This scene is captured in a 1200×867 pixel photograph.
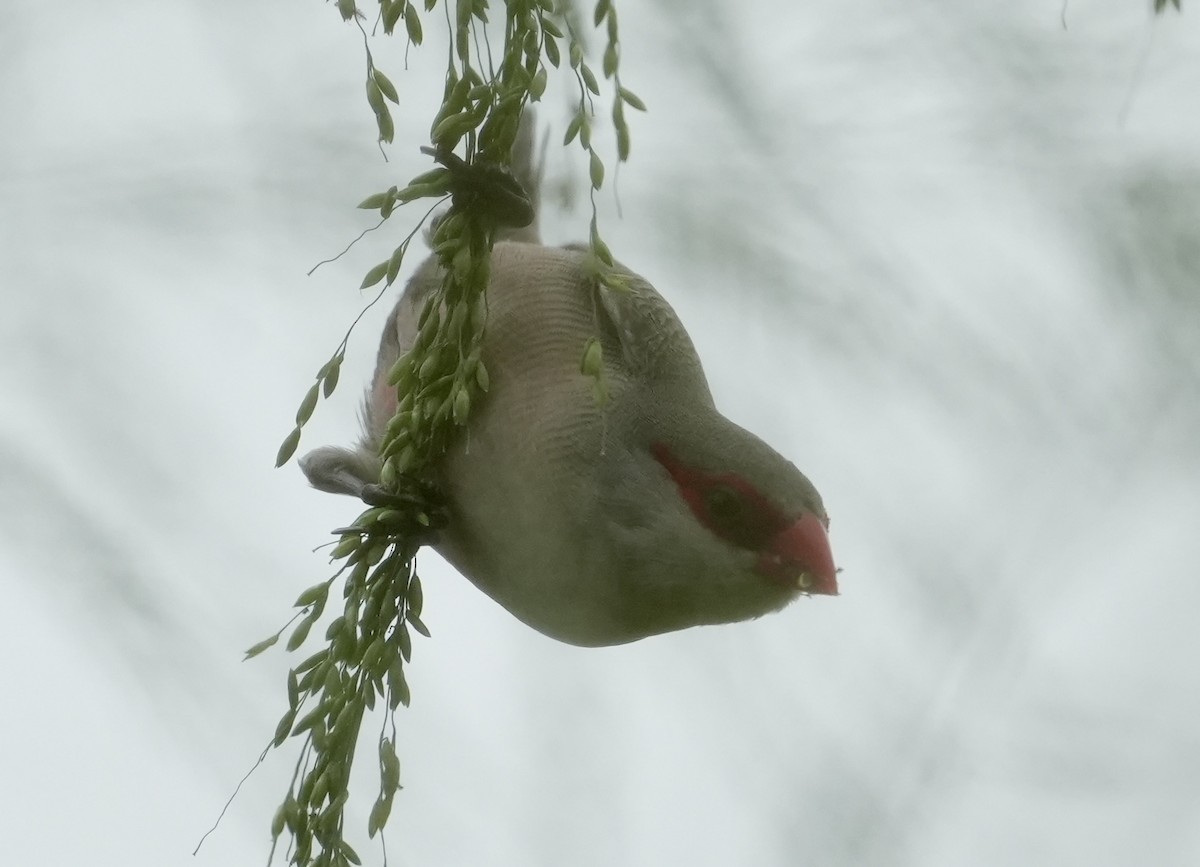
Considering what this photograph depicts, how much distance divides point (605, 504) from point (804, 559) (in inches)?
10.7

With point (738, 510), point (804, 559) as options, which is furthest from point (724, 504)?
point (804, 559)

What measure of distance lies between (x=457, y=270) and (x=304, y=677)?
491 millimetres

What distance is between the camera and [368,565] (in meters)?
1.59

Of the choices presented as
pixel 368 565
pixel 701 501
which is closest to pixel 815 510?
pixel 701 501

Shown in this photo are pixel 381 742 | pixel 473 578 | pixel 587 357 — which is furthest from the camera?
pixel 473 578

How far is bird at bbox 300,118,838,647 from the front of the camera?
1.69 metres

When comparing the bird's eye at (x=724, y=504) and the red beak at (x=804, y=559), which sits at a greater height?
the bird's eye at (x=724, y=504)

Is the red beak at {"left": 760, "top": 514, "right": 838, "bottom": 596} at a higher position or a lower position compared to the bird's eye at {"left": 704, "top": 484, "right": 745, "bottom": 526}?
lower

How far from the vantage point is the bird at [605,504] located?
1689mm

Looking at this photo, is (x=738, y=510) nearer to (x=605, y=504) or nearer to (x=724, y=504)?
(x=724, y=504)

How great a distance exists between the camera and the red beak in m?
1.65

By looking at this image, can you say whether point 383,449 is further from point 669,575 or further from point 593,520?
point 669,575

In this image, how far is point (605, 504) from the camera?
1715 mm

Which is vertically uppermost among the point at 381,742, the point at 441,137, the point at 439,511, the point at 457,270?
the point at 441,137
